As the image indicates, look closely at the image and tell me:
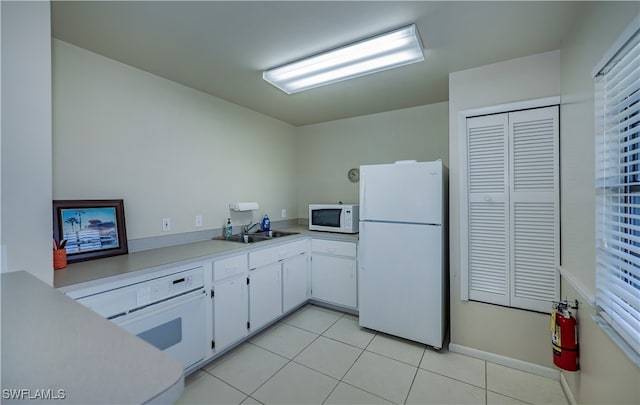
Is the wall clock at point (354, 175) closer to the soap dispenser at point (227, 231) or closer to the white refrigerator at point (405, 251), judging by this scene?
the white refrigerator at point (405, 251)

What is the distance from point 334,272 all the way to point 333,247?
0.90ft

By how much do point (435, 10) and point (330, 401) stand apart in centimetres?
245

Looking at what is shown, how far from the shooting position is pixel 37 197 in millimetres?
1309

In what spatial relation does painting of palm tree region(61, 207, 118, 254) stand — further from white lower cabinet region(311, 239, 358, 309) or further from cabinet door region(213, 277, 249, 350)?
white lower cabinet region(311, 239, 358, 309)

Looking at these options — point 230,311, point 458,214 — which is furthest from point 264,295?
point 458,214

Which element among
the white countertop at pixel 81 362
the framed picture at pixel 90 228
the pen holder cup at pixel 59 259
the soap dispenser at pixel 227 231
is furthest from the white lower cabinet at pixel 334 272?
the white countertop at pixel 81 362

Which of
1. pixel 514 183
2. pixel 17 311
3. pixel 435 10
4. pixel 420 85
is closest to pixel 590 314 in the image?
pixel 514 183

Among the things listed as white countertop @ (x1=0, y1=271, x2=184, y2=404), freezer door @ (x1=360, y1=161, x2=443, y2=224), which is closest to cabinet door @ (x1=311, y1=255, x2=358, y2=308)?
freezer door @ (x1=360, y1=161, x2=443, y2=224)

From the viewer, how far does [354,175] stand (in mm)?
3625

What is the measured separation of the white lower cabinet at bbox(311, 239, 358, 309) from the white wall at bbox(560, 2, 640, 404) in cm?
170

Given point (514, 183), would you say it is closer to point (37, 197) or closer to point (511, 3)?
point (511, 3)

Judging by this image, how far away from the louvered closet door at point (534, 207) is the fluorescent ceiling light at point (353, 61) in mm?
1021

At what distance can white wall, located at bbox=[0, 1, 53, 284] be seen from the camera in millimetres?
1220

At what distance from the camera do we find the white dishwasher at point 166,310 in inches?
62.0
